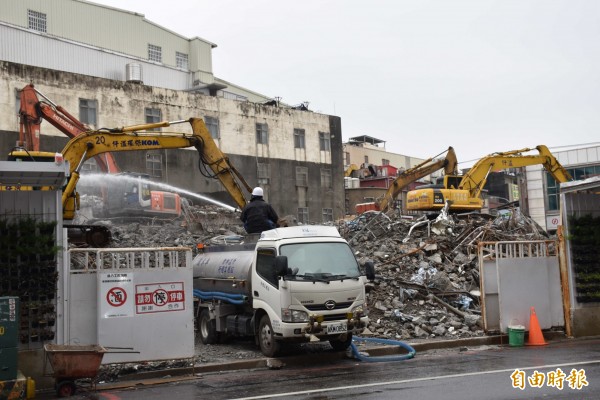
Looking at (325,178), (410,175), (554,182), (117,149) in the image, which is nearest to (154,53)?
(325,178)

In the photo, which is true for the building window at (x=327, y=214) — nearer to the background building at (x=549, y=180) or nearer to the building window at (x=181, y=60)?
the building window at (x=181, y=60)

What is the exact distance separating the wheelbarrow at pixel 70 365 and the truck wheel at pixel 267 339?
368 cm

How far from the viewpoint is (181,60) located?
5150 cm

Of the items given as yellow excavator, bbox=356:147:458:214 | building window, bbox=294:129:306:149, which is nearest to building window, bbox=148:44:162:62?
building window, bbox=294:129:306:149

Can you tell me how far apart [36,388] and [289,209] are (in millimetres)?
39132

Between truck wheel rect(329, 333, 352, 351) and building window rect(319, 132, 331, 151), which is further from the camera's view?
building window rect(319, 132, 331, 151)

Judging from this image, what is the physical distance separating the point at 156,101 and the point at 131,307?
33.5 meters

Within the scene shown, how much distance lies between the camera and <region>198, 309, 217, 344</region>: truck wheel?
15.2m

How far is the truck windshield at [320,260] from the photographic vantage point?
12.5 metres

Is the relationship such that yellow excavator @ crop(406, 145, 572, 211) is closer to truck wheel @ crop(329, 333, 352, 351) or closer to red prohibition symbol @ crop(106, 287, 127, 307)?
truck wheel @ crop(329, 333, 352, 351)

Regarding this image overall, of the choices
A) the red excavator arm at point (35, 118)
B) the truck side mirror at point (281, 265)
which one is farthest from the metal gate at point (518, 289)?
the red excavator arm at point (35, 118)

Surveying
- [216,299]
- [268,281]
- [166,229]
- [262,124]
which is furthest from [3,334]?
[262,124]

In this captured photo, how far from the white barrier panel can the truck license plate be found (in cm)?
261

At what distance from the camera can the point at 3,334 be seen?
30.5 feet
